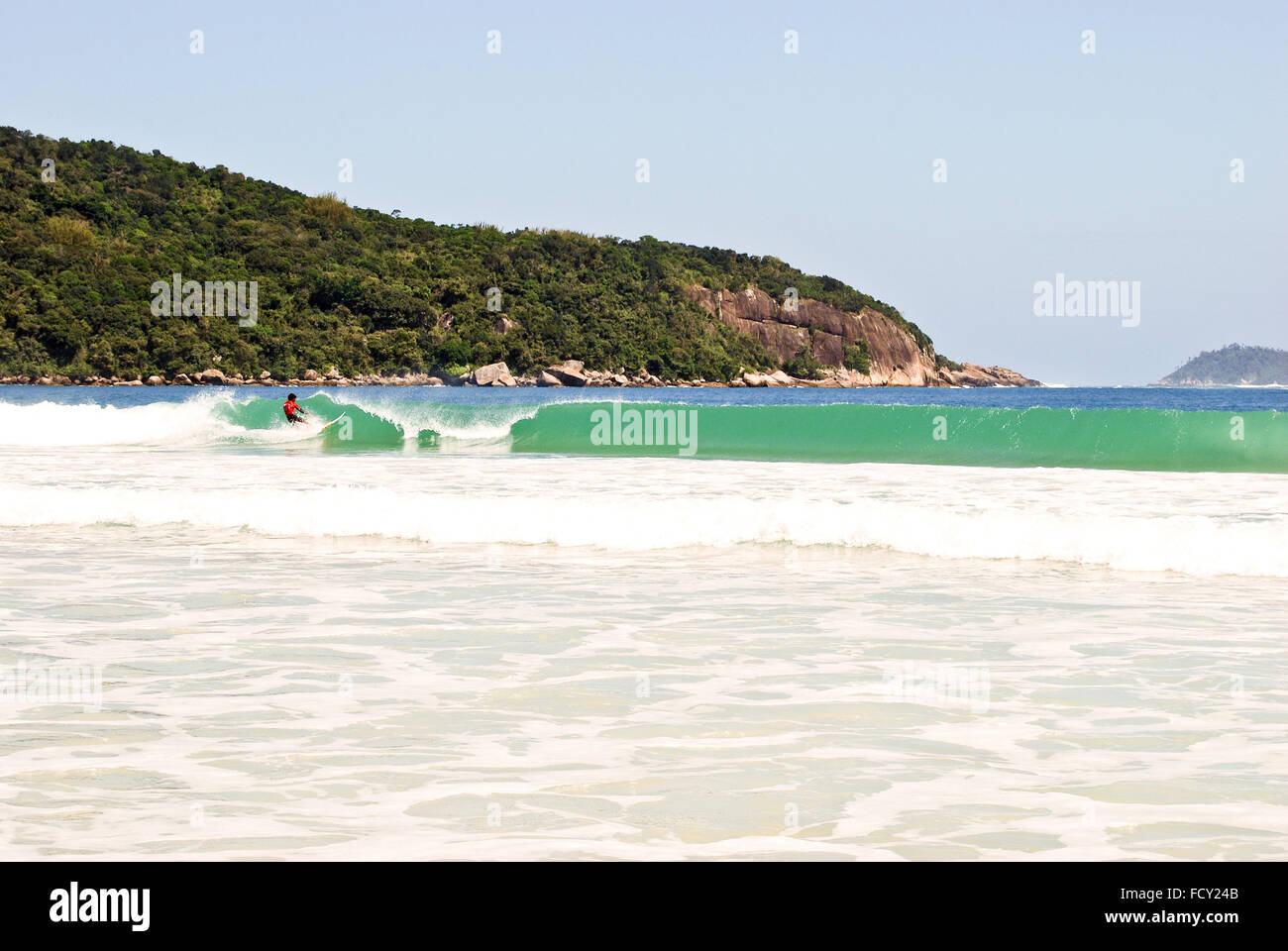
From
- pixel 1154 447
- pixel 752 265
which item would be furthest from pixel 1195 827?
pixel 752 265

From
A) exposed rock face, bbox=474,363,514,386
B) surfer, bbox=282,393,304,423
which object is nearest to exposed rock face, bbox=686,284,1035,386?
exposed rock face, bbox=474,363,514,386

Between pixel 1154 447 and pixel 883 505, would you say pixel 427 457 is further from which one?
pixel 1154 447

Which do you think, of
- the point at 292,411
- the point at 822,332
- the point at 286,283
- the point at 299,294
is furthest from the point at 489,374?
the point at 292,411

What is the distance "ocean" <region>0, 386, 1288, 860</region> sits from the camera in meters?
4.16

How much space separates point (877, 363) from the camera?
18538 cm

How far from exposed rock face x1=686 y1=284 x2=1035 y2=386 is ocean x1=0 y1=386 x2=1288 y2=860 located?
14276 centimetres

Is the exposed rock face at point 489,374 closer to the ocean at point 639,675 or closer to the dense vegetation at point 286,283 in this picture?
the dense vegetation at point 286,283

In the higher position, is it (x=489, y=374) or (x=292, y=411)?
(x=489, y=374)

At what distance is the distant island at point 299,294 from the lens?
95.6 metres

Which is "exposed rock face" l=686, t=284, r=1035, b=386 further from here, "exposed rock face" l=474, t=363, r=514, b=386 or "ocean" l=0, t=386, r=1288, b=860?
"ocean" l=0, t=386, r=1288, b=860

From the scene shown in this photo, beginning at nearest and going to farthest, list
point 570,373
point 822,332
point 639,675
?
point 639,675 → point 570,373 → point 822,332

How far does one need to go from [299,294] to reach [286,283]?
70.8 inches

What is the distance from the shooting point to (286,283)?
374ft

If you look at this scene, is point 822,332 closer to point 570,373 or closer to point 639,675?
point 570,373
